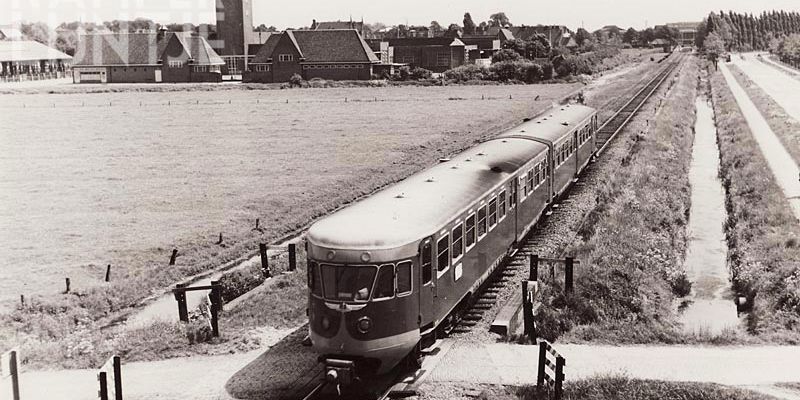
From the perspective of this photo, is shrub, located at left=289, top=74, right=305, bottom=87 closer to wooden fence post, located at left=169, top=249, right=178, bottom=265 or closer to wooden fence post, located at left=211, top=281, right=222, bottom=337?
wooden fence post, located at left=169, top=249, right=178, bottom=265

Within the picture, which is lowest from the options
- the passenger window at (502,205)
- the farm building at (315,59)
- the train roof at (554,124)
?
the passenger window at (502,205)

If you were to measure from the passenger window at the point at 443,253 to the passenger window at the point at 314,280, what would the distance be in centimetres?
244

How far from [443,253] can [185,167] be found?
101 ft

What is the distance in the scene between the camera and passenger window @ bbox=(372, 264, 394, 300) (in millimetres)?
14492

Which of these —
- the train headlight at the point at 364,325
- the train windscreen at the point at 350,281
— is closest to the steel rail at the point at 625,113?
the train windscreen at the point at 350,281

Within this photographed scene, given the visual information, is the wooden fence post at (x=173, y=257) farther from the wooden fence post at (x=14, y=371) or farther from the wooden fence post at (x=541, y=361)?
the wooden fence post at (x=541, y=361)

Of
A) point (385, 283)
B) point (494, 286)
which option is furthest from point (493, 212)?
point (385, 283)

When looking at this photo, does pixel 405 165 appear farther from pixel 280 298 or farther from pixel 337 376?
pixel 337 376

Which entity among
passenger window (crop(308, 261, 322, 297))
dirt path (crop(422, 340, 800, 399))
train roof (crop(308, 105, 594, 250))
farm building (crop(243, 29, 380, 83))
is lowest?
dirt path (crop(422, 340, 800, 399))

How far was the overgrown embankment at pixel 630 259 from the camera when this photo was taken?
18609 millimetres

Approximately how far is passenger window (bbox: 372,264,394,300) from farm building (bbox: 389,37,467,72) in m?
113

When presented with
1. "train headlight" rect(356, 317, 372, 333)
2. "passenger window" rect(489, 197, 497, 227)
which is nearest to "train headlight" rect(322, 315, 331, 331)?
"train headlight" rect(356, 317, 372, 333)

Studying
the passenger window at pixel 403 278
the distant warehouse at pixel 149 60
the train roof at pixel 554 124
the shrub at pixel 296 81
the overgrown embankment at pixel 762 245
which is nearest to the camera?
the passenger window at pixel 403 278

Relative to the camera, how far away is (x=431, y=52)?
129 m
